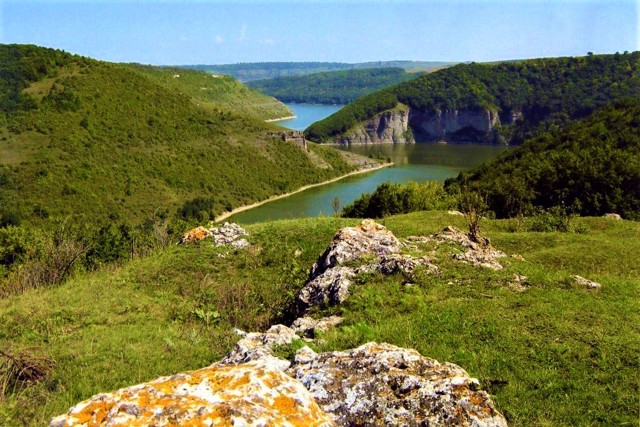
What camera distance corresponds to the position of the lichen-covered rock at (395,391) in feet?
16.3

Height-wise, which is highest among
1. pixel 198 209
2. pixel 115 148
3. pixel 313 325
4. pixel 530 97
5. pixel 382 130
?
pixel 530 97

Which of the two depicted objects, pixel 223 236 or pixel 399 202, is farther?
pixel 399 202

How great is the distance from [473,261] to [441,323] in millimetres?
4617

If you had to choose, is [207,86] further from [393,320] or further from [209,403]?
[209,403]

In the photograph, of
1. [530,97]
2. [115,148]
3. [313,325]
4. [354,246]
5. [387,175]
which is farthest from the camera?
[530,97]

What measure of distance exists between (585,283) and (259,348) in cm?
773

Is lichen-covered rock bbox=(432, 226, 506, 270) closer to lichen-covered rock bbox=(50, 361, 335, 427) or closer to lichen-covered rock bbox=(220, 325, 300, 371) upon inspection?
lichen-covered rock bbox=(220, 325, 300, 371)

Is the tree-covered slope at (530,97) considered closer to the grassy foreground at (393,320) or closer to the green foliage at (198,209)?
the green foliage at (198,209)

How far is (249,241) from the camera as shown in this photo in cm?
1895

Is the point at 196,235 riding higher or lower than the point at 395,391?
lower

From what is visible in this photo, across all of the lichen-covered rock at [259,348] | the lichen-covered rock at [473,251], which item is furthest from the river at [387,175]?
the lichen-covered rock at [259,348]

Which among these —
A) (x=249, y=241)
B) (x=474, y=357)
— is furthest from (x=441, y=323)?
(x=249, y=241)

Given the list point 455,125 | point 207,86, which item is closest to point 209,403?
point 207,86

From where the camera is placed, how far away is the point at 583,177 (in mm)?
36250
